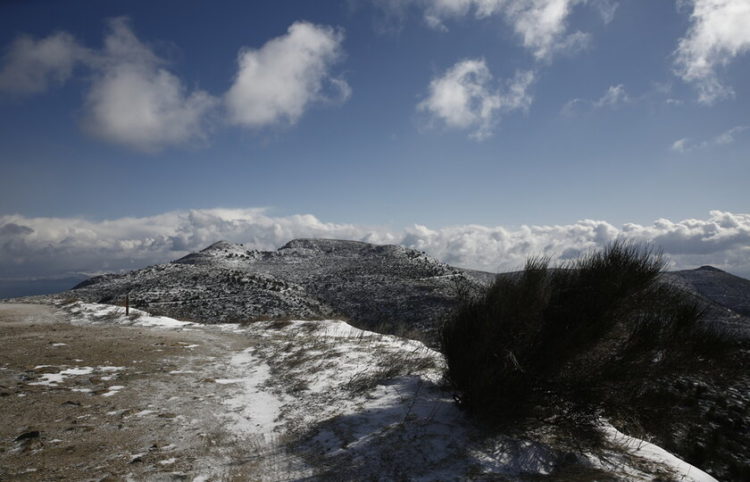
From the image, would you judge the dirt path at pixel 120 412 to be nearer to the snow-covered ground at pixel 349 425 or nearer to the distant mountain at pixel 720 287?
the snow-covered ground at pixel 349 425

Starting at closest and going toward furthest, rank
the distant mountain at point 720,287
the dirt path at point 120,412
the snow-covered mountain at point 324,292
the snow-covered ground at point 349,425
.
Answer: the snow-covered ground at point 349,425 → the dirt path at point 120,412 → the snow-covered mountain at point 324,292 → the distant mountain at point 720,287

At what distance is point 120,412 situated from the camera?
20.2ft

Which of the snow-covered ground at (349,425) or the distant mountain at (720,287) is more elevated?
the snow-covered ground at (349,425)

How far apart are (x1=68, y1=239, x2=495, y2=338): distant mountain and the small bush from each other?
7.65 metres

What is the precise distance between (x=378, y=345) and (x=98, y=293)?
87.4ft

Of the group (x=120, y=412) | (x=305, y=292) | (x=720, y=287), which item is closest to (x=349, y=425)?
(x=120, y=412)

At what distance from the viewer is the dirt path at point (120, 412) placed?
4529 mm

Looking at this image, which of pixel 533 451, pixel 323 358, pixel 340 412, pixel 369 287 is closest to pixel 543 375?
pixel 533 451

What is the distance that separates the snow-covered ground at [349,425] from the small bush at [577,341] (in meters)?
0.59

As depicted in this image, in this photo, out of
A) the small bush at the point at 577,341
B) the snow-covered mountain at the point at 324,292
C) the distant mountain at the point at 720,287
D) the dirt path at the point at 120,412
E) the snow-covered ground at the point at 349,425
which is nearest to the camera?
the snow-covered ground at the point at 349,425

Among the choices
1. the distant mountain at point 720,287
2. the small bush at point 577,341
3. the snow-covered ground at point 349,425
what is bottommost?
the distant mountain at point 720,287

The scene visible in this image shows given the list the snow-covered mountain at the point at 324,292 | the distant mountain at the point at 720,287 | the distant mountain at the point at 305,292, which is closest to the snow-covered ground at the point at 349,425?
the snow-covered mountain at the point at 324,292

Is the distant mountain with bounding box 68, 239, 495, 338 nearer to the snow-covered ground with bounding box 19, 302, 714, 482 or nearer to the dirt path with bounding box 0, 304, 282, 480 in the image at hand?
the snow-covered ground with bounding box 19, 302, 714, 482

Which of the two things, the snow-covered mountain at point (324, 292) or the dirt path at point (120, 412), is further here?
the snow-covered mountain at point (324, 292)
